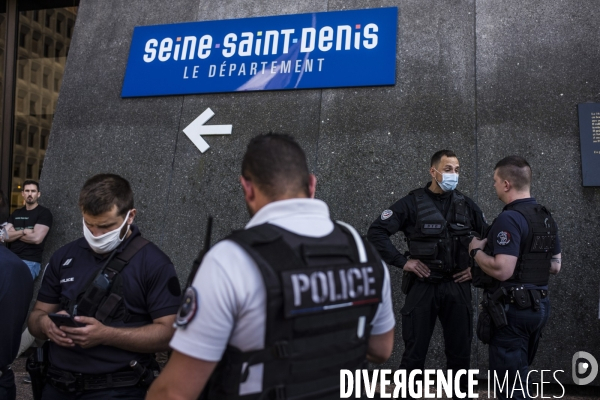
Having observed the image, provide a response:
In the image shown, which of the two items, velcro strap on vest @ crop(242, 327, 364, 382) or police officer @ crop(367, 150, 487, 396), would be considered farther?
police officer @ crop(367, 150, 487, 396)

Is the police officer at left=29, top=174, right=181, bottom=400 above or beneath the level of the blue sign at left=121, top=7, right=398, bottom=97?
beneath

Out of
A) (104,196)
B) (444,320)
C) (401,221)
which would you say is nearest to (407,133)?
(401,221)

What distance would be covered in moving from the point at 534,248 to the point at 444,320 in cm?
116

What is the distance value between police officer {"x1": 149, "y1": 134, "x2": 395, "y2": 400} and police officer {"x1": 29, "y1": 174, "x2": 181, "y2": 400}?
81 cm

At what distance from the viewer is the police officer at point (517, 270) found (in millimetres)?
3824

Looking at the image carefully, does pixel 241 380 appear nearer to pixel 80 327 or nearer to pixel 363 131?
pixel 80 327

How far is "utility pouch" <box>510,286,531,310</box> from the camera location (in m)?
3.85

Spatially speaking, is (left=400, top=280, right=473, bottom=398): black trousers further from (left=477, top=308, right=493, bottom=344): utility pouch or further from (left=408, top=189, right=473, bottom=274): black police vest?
(left=477, top=308, right=493, bottom=344): utility pouch

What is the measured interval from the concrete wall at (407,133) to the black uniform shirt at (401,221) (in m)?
1.01

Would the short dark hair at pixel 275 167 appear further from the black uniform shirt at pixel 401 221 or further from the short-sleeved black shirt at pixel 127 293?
the black uniform shirt at pixel 401 221

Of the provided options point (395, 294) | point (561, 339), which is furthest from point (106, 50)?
point (561, 339)

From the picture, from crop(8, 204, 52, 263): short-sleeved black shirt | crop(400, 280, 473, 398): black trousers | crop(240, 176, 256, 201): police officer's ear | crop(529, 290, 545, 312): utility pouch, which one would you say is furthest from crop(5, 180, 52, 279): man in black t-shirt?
crop(240, 176, 256, 201): police officer's ear

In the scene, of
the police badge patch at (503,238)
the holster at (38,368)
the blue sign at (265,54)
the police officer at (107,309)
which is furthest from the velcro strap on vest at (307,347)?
the blue sign at (265,54)

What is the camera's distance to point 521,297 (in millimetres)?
3855
